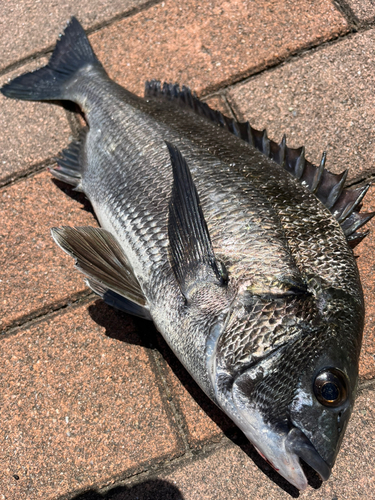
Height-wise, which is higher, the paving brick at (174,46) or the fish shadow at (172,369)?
→ the paving brick at (174,46)

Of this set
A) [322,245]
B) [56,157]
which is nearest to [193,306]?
[322,245]

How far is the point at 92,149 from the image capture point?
2.60m

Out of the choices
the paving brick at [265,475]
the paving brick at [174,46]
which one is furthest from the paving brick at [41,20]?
the paving brick at [265,475]

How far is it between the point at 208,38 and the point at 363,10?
3.85ft

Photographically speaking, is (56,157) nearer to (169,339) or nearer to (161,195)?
(161,195)

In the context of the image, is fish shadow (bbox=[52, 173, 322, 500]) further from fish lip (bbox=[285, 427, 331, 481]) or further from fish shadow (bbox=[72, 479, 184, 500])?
fish lip (bbox=[285, 427, 331, 481])

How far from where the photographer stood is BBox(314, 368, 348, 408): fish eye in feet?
4.70

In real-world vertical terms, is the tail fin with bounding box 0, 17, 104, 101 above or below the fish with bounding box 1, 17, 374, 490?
above

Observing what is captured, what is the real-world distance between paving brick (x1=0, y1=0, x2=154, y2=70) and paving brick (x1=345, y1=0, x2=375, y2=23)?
169 centimetres

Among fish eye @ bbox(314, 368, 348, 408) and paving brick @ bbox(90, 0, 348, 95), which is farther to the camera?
paving brick @ bbox(90, 0, 348, 95)

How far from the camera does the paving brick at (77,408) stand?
2133 millimetres

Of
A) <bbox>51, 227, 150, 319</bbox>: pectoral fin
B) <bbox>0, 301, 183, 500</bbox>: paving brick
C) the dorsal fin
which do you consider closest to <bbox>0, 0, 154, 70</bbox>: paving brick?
the dorsal fin

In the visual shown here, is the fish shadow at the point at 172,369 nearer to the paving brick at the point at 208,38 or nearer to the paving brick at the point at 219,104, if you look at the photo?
the paving brick at the point at 219,104

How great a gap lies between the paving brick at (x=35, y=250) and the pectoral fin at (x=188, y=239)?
38.4 inches
